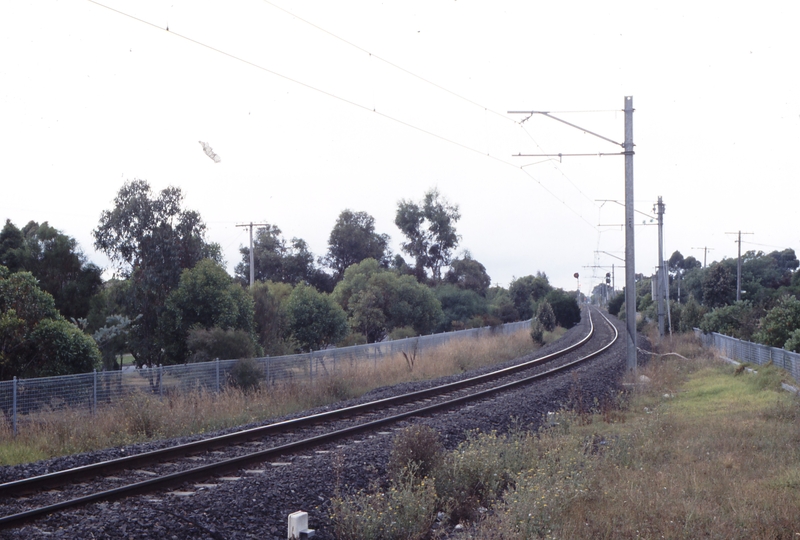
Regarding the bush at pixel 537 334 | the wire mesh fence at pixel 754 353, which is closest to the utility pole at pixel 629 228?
the wire mesh fence at pixel 754 353

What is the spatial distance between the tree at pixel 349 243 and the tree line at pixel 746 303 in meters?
27.6

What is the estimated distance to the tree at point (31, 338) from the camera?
58.1 ft

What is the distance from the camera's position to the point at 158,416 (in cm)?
1430

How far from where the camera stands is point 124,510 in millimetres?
7586

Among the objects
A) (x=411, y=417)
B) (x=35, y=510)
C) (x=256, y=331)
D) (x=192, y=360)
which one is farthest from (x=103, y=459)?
(x=256, y=331)

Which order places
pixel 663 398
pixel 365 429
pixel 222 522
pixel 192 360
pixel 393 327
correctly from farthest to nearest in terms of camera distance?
pixel 393 327 < pixel 192 360 < pixel 663 398 < pixel 365 429 < pixel 222 522

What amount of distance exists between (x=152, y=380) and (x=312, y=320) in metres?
16.6

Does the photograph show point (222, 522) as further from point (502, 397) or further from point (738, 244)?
point (738, 244)

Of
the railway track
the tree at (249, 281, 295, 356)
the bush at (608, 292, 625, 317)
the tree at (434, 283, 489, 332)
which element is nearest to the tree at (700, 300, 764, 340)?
the railway track

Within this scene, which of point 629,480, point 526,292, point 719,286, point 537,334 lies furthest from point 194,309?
point 526,292

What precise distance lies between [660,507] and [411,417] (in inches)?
311

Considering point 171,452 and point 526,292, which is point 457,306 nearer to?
point 526,292

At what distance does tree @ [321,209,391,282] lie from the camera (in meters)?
65.8

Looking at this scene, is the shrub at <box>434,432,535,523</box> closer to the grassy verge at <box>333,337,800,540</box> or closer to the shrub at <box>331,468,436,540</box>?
the grassy verge at <box>333,337,800,540</box>
